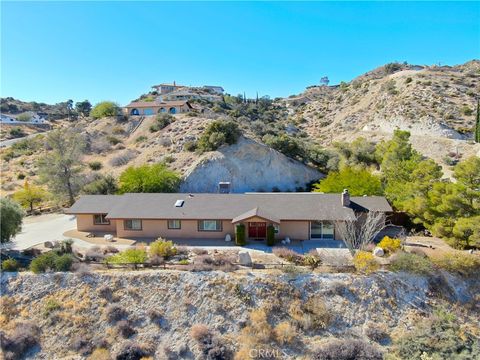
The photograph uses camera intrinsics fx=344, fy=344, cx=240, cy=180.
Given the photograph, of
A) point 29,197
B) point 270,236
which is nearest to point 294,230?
point 270,236

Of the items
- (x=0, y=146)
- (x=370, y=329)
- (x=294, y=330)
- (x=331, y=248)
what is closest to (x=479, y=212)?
(x=331, y=248)

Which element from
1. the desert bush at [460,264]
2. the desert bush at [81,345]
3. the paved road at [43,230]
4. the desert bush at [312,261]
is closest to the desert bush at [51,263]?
the paved road at [43,230]

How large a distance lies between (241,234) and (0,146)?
68.7 metres

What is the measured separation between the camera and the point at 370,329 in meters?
19.5

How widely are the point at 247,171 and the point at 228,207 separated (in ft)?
62.4

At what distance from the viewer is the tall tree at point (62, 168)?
40.5 metres

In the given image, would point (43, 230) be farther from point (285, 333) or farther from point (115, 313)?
point (285, 333)

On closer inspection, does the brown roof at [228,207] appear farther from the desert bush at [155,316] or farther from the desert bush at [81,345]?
the desert bush at [81,345]

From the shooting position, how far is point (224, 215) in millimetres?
28609

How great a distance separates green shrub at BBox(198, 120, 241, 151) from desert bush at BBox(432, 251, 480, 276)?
32.6 m

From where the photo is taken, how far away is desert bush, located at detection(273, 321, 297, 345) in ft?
61.8

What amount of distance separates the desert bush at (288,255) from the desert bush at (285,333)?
4.90 meters

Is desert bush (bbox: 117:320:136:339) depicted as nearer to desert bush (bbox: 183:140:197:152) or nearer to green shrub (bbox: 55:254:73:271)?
green shrub (bbox: 55:254:73:271)

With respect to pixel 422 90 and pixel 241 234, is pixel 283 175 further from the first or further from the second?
pixel 422 90
